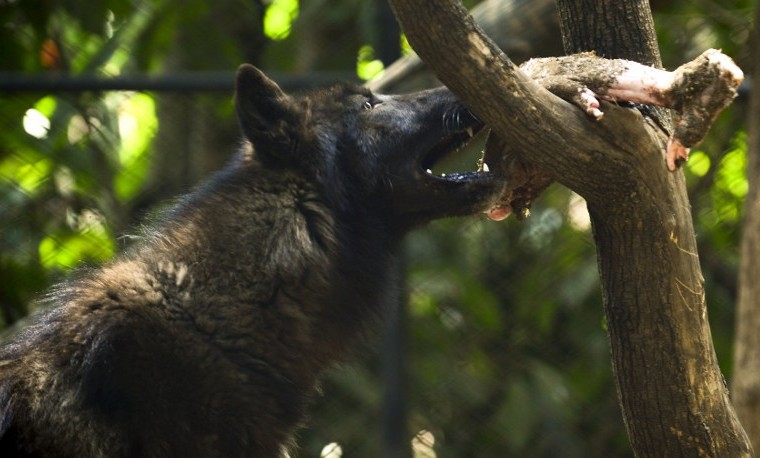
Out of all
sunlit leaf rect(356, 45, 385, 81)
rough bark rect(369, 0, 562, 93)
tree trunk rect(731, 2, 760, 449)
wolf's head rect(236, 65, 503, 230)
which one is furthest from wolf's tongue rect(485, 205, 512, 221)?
sunlit leaf rect(356, 45, 385, 81)

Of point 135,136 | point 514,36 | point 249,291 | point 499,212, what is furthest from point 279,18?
point 249,291

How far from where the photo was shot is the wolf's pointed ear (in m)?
3.18

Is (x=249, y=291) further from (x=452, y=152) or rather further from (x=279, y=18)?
(x=279, y=18)

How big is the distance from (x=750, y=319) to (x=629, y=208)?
7.01 ft

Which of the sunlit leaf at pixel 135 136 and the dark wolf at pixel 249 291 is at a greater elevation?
the dark wolf at pixel 249 291

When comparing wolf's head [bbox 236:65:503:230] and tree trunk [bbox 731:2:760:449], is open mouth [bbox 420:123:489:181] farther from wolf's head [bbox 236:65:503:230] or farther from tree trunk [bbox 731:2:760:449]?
tree trunk [bbox 731:2:760:449]

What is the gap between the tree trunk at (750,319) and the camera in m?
4.48

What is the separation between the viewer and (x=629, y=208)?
270cm

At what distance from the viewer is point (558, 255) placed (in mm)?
6148

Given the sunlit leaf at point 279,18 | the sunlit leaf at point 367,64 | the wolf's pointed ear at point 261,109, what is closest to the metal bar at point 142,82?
the sunlit leaf at point 367,64

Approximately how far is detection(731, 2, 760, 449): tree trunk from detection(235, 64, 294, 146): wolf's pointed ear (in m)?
2.31

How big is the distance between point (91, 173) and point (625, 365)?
3706 mm

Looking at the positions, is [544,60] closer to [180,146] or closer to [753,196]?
[753,196]

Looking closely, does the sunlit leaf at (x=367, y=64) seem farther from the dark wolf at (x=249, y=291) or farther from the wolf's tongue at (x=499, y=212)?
the wolf's tongue at (x=499, y=212)
